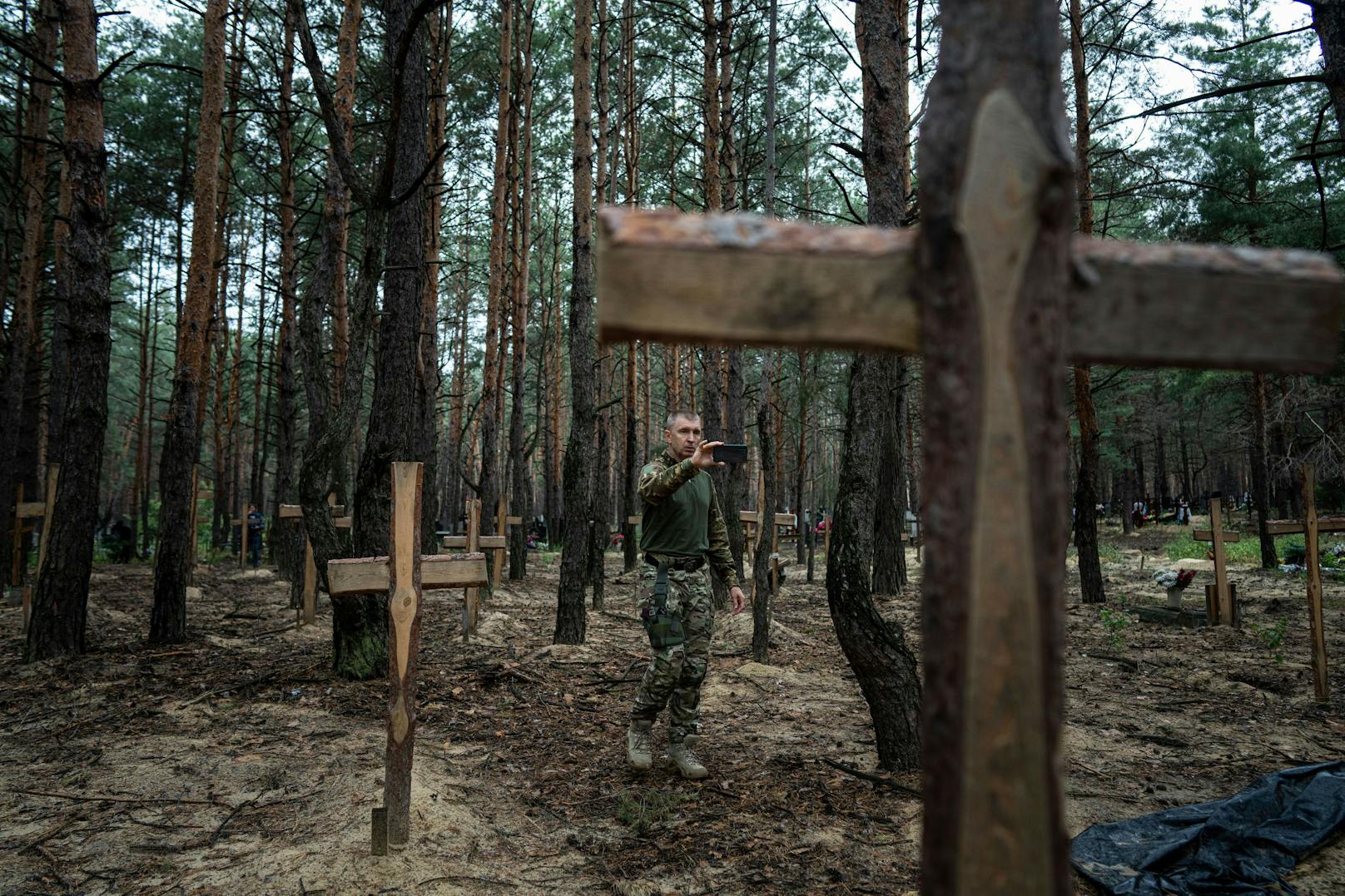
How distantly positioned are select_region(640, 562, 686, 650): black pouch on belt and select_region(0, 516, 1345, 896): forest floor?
0.77 m

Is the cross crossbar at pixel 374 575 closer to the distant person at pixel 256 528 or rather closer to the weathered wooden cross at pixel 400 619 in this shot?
the weathered wooden cross at pixel 400 619

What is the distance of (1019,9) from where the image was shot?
1.14m

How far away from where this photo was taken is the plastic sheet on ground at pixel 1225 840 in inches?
112

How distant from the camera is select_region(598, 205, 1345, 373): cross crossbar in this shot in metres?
1.15

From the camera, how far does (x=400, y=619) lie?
320 cm

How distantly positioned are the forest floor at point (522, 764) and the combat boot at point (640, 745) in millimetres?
77

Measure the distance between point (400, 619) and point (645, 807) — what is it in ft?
5.24

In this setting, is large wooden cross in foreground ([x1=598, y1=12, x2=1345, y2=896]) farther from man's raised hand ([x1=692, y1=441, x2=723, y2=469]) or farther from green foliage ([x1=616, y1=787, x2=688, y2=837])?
green foliage ([x1=616, y1=787, x2=688, y2=837])

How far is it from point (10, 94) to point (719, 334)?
17.4m

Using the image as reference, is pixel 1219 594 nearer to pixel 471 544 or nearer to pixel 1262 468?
pixel 1262 468

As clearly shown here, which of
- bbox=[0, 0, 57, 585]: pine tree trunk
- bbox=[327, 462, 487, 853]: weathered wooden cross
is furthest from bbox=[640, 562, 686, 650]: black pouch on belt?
bbox=[0, 0, 57, 585]: pine tree trunk

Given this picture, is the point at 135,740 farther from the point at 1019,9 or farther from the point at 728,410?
the point at 728,410

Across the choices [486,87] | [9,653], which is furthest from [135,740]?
[486,87]

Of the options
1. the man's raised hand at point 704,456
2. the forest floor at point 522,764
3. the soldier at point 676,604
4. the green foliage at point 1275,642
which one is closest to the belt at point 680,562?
the soldier at point 676,604
